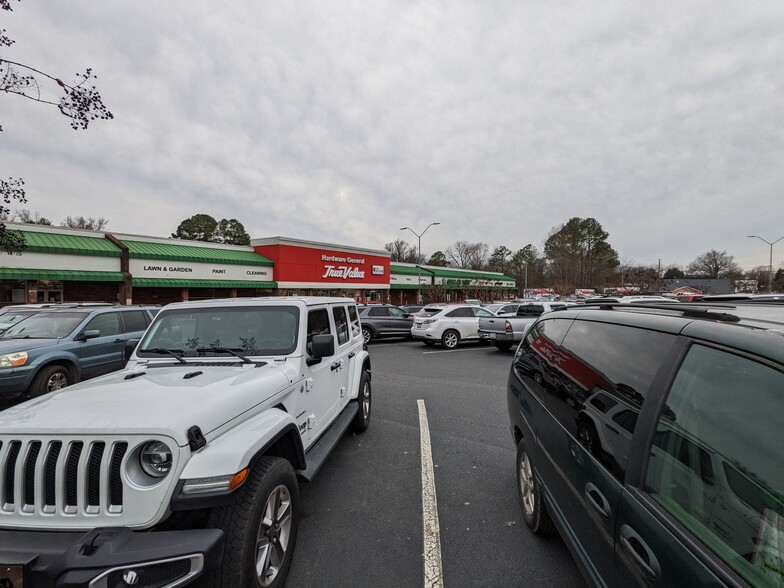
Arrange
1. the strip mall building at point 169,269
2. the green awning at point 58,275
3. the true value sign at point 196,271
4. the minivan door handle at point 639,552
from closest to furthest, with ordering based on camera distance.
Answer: the minivan door handle at point 639,552 < the green awning at point 58,275 < the strip mall building at point 169,269 < the true value sign at point 196,271

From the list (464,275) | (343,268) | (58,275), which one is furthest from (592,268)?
(58,275)

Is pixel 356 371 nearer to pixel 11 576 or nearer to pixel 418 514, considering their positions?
pixel 418 514

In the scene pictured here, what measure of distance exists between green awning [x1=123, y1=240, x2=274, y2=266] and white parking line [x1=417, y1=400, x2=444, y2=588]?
22.3m

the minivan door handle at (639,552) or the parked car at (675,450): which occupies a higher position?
the parked car at (675,450)

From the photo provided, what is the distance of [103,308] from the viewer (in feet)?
25.6

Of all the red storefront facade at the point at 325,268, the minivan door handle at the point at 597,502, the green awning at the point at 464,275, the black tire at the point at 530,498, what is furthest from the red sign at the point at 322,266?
the minivan door handle at the point at 597,502

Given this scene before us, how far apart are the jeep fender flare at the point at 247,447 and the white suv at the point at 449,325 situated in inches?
455

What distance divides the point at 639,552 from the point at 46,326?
9741mm

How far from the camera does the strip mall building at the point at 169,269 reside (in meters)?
17.6

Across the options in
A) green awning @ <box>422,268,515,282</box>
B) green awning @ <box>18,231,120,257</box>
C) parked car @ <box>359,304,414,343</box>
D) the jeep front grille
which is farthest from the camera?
green awning @ <box>422,268,515,282</box>

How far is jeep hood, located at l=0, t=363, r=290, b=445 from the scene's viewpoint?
1.85 metres

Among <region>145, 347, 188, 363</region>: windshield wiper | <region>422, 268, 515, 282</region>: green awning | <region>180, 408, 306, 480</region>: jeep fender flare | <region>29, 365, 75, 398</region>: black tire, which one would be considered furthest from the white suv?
<region>422, 268, 515, 282</region>: green awning

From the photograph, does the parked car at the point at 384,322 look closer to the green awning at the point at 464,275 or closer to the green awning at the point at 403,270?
the green awning at the point at 403,270

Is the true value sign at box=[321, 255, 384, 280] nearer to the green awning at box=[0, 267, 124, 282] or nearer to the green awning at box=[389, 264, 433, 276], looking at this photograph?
the green awning at box=[389, 264, 433, 276]
